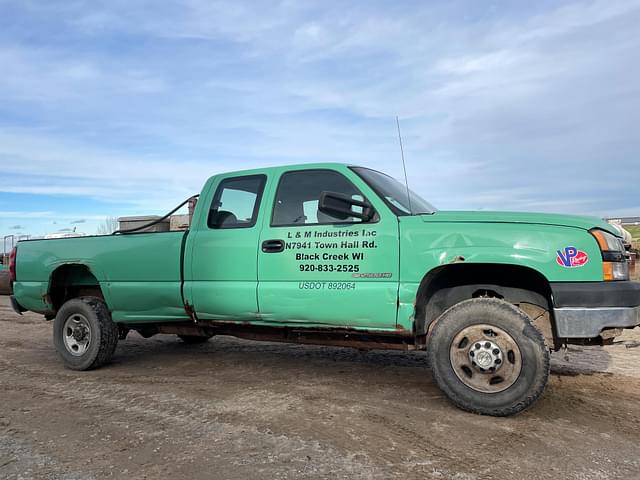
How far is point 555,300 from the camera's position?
376 cm

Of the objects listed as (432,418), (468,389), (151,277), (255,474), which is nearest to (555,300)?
(468,389)

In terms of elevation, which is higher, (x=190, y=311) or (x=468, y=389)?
(x=190, y=311)

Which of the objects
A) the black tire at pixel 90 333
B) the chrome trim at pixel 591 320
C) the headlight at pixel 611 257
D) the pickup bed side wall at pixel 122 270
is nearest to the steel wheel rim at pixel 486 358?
the chrome trim at pixel 591 320

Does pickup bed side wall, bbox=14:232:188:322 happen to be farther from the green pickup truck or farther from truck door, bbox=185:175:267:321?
truck door, bbox=185:175:267:321

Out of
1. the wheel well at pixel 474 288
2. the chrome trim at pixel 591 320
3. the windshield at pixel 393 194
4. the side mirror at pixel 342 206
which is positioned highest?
the windshield at pixel 393 194

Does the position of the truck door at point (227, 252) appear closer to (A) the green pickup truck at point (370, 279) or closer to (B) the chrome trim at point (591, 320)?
(A) the green pickup truck at point (370, 279)

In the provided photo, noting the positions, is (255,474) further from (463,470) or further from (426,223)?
(426,223)

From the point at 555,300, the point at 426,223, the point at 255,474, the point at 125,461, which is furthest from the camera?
the point at 426,223

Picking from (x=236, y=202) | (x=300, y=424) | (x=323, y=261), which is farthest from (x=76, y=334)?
(x=300, y=424)

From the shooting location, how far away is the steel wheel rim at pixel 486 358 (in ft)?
12.5

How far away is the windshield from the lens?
4457 millimetres

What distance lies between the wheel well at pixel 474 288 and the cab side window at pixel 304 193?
1.01 m

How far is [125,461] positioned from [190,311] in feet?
6.91

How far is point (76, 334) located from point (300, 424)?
3350mm
